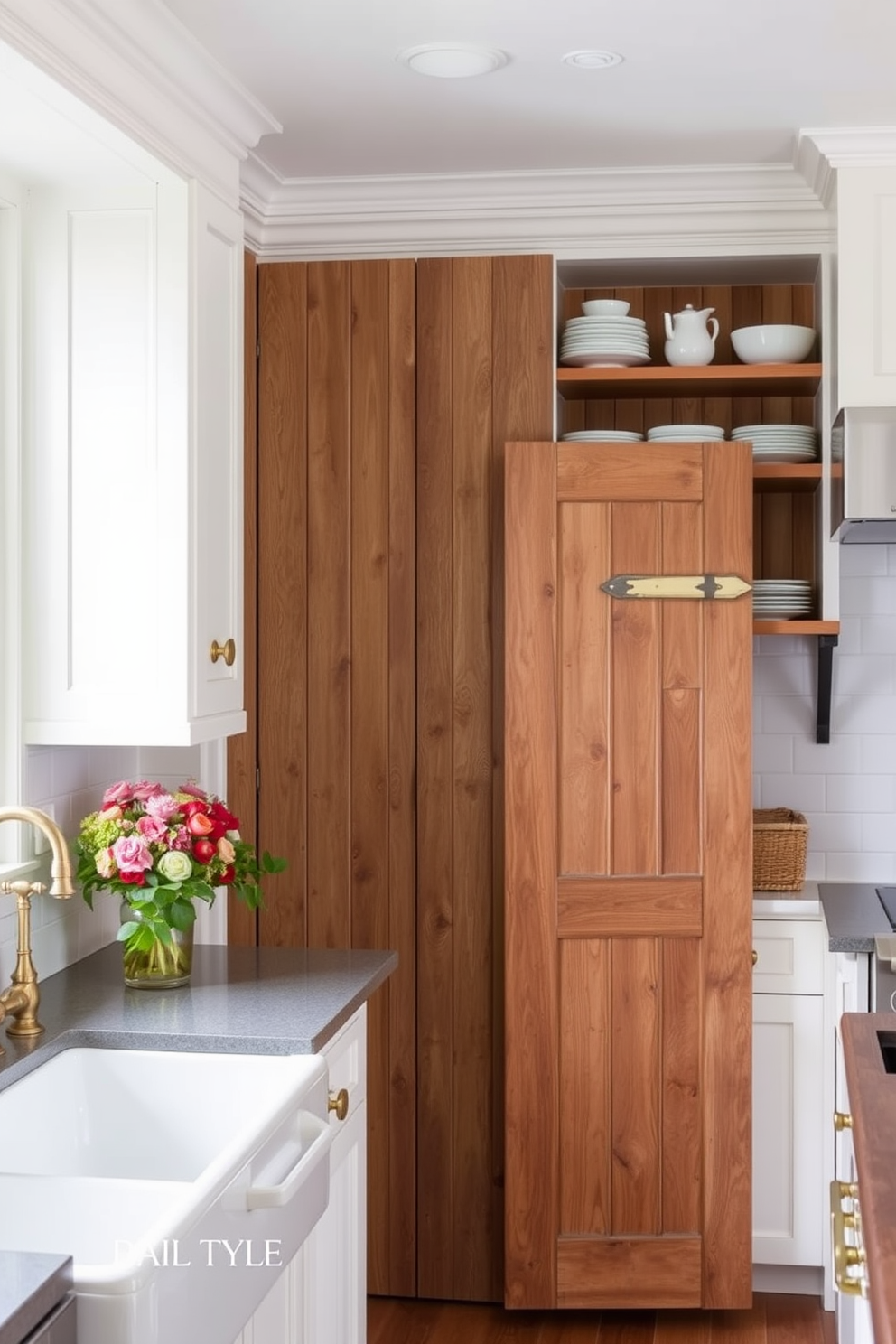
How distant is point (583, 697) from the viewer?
10.2ft

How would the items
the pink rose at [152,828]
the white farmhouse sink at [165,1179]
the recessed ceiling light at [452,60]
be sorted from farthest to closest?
the recessed ceiling light at [452,60] < the pink rose at [152,828] < the white farmhouse sink at [165,1179]

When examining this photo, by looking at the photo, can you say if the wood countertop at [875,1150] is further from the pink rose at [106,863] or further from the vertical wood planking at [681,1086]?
the pink rose at [106,863]

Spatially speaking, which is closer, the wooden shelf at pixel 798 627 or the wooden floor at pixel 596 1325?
the wooden floor at pixel 596 1325

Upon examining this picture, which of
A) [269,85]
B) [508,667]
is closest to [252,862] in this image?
[508,667]

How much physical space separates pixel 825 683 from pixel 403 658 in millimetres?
1009

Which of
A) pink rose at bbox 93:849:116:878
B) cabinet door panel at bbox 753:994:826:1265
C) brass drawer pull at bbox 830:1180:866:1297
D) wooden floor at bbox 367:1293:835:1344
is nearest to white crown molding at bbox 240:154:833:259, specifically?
pink rose at bbox 93:849:116:878

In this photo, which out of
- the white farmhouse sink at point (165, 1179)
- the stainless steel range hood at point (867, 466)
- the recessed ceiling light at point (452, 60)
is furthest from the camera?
the stainless steel range hood at point (867, 466)

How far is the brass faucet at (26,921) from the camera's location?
208cm

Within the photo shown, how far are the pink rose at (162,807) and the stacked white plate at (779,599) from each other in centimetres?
149

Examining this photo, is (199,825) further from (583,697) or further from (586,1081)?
(586,1081)

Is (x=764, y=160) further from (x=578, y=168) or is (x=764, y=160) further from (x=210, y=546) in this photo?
(x=210, y=546)

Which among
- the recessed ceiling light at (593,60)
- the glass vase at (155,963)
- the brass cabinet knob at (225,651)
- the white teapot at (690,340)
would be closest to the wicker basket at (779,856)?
the white teapot at (690,340)

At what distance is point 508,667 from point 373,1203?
1247mm

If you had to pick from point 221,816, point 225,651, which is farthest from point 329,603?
point 221,816
